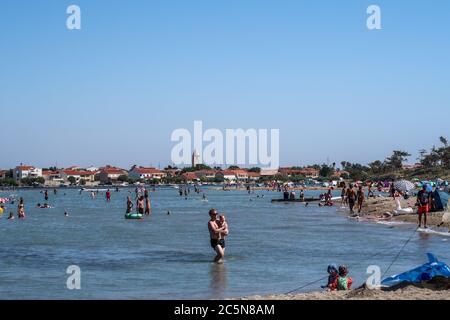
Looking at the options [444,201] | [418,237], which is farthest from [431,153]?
[418,237]

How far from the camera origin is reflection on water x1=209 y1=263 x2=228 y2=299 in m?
12.8

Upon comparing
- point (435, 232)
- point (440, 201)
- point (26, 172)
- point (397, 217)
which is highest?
point (26, 172)

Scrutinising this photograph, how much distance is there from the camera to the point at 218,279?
47.6ft

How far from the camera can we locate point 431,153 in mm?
131375

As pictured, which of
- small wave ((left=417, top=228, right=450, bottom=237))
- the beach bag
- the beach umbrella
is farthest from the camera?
the beach umbrella

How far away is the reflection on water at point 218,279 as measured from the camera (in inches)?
502

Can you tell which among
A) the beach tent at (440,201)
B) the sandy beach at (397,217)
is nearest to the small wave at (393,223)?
the sandy beach at (397,217)

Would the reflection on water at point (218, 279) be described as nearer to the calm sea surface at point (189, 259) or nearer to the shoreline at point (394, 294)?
the calm sea surface at point (189, 259)

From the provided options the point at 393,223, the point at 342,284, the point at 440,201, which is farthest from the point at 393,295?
the point at 440,201

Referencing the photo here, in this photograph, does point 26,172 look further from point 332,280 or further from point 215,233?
point 332,280

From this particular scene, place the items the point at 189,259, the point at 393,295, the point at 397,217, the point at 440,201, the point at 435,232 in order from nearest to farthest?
1. the point at 393,295
2. the point at 189,259
3. the point at 435,232
4. the point at 440,201
5. the point at 397,217

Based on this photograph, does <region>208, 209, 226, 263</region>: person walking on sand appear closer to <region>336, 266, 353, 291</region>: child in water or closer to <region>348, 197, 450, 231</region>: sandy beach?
<region>336, 266, 353, 291</region>: child in water

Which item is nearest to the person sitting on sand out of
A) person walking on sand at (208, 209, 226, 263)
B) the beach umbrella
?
person walking on sand at (208, 209, 226, 263)
